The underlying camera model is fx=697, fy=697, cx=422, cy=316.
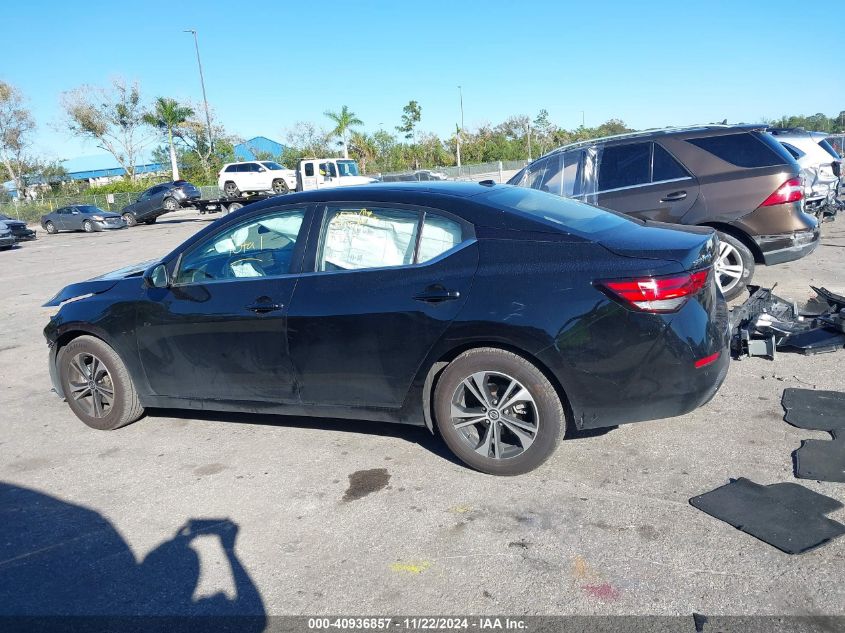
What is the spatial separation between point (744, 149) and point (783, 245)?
1079 mm

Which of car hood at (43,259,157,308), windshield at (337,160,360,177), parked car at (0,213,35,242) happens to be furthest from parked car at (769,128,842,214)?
parked car at (0,213,35,242)

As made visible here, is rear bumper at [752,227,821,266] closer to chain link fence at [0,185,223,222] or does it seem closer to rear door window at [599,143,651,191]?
rear door window at [599,143,651,191]

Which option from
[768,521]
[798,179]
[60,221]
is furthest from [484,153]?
[768,521]

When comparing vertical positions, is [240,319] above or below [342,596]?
above

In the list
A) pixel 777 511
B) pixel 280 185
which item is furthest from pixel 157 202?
pixel 777 511

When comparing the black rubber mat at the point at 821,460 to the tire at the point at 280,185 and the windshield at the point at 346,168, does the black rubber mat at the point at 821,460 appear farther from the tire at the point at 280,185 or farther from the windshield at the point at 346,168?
the tire at the point at 280,185

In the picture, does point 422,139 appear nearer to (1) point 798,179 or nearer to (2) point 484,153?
(2) point 484,153

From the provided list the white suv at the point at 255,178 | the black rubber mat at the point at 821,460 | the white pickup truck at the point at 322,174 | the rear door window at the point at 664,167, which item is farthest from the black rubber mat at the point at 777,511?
the white suv at the point at 255,178

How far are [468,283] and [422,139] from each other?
6893cm

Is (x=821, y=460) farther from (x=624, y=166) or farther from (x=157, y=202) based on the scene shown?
(x=157, y=202)

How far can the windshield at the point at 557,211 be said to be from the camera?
4.04 metres

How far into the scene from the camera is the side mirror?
4809mm

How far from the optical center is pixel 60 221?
105 ft

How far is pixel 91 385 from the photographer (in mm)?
5172
